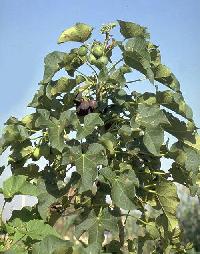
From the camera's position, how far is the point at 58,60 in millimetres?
2789

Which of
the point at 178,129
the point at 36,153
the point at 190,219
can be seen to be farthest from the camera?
the point at 190,219

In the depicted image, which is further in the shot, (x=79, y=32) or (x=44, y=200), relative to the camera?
(x=79, y=32)

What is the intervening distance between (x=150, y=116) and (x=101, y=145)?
300mm

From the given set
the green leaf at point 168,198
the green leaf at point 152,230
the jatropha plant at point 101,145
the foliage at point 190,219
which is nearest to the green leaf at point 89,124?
the jatropha plant at point 101,145

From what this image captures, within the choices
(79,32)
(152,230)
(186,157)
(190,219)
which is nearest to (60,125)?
(79,32)

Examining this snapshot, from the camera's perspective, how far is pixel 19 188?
274 centimetres

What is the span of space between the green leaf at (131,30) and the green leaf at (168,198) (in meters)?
0.83

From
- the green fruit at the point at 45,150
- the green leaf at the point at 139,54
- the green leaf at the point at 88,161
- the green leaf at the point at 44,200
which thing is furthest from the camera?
the green fruit at the point at 45,150

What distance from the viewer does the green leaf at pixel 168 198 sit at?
2902mm

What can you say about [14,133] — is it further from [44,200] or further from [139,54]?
[139,54]

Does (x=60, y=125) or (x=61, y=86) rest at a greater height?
(x=61, y=86)

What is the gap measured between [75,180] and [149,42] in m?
0.89

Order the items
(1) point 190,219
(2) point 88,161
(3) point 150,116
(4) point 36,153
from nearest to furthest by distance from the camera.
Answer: (2) point 88,161 < (3) point 150,116 < (4) point 36,153 < (1) point 190,219

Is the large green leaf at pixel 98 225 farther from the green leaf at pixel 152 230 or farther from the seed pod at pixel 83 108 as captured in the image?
the seed pod at pixel 83 108
